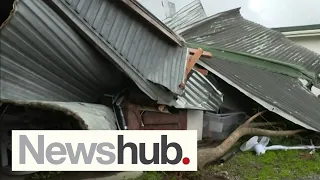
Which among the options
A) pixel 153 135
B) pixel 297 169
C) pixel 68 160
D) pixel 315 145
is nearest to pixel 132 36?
pixel 153 135

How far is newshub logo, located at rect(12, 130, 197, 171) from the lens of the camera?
10.1 ft

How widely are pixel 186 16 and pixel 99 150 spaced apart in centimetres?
871

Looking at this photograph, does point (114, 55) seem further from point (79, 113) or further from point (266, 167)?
point (266, 167)

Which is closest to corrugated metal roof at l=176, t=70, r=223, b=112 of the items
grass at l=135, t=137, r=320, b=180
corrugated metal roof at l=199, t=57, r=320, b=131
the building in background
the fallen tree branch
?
corrugated metal roof at l=199, t=57, r=320, b=131

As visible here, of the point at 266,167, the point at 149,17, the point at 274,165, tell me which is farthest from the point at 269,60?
the point at 149,17

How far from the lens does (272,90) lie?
282 inches

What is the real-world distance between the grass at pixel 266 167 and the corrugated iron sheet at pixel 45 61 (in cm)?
148

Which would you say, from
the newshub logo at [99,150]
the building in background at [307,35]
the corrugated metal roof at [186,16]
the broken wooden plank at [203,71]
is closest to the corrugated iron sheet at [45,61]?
the newshub logo at [99,150]

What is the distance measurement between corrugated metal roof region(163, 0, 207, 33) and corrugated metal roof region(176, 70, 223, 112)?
367 cm

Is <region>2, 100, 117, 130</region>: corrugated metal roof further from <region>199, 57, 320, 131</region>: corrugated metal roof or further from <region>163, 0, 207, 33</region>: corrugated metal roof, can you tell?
<region>163, 0, 207, 33</region>: corrugated metal roof

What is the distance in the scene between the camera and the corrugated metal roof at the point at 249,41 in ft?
29.9

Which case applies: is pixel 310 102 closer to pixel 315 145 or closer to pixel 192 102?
pixel 315 145

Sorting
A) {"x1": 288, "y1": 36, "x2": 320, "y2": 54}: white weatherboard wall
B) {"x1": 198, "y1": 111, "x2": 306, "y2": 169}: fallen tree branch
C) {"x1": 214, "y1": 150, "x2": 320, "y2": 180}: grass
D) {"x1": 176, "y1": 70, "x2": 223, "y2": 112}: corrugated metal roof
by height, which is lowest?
{"x1": 214, "y1": 150, "x2": 320, "y2": 180}: grass

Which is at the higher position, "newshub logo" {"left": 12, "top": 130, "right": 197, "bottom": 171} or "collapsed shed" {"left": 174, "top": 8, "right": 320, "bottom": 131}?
"collapsed shed" {"left": 174, "top": 8, "right": 320, "bottom": 131}
